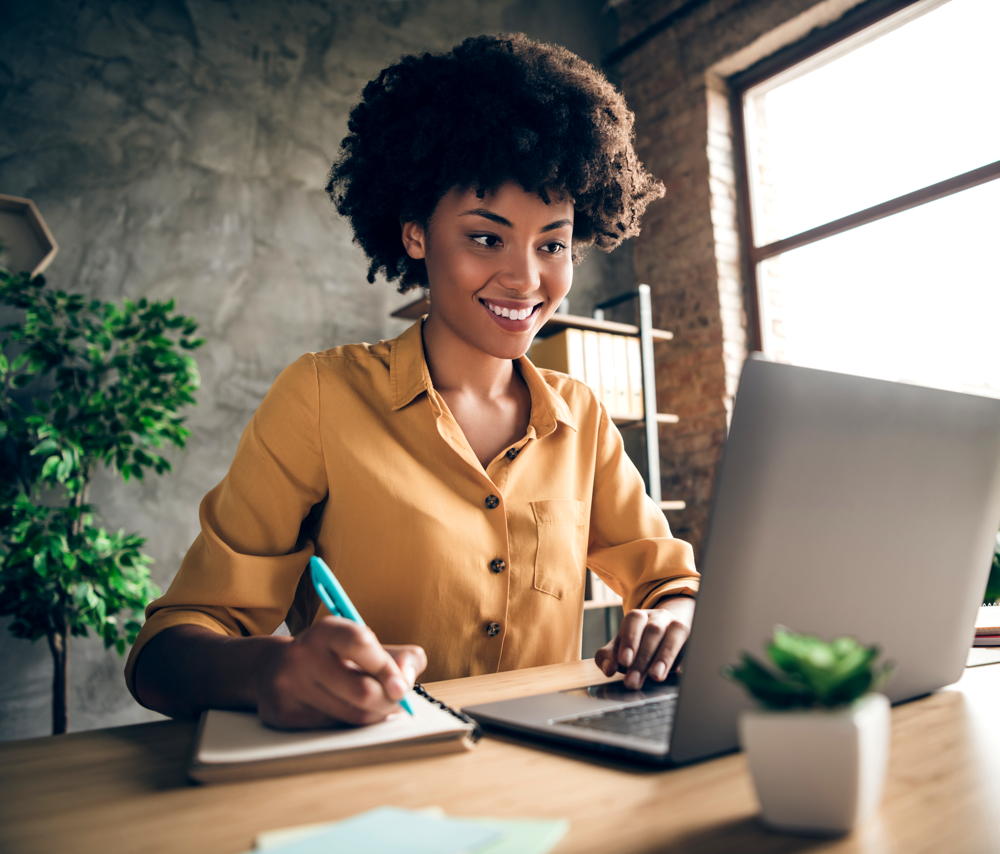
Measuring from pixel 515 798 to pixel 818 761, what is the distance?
0.20 metres

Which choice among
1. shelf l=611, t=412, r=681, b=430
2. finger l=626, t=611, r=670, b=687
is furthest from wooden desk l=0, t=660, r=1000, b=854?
shelf l=611, t=412, r=681, b=430

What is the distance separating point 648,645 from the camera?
862mm

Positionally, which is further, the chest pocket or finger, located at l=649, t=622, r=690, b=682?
the chest pocket

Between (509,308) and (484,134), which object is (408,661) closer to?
(509,308)

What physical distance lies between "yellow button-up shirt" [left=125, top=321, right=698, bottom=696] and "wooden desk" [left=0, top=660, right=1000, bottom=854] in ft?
1.37

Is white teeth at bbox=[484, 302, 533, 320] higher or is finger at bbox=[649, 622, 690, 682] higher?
white teeth at bbox=[484, 302, 533, 320]

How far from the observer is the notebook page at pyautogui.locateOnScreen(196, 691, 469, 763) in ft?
1.90

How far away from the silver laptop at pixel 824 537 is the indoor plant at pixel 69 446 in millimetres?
2076

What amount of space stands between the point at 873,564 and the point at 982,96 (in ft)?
10.9

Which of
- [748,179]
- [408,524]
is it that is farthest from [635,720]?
[748,179]

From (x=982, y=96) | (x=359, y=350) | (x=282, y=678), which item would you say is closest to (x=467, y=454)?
(x=359, y=350)

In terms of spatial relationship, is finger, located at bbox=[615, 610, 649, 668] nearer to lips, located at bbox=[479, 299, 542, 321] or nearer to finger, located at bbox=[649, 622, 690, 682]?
finger, located at bbox=[649, 622, 690, 682]

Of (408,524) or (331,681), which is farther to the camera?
(408,524)

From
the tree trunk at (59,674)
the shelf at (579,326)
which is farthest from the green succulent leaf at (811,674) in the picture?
→ the shelf at (579,326)
